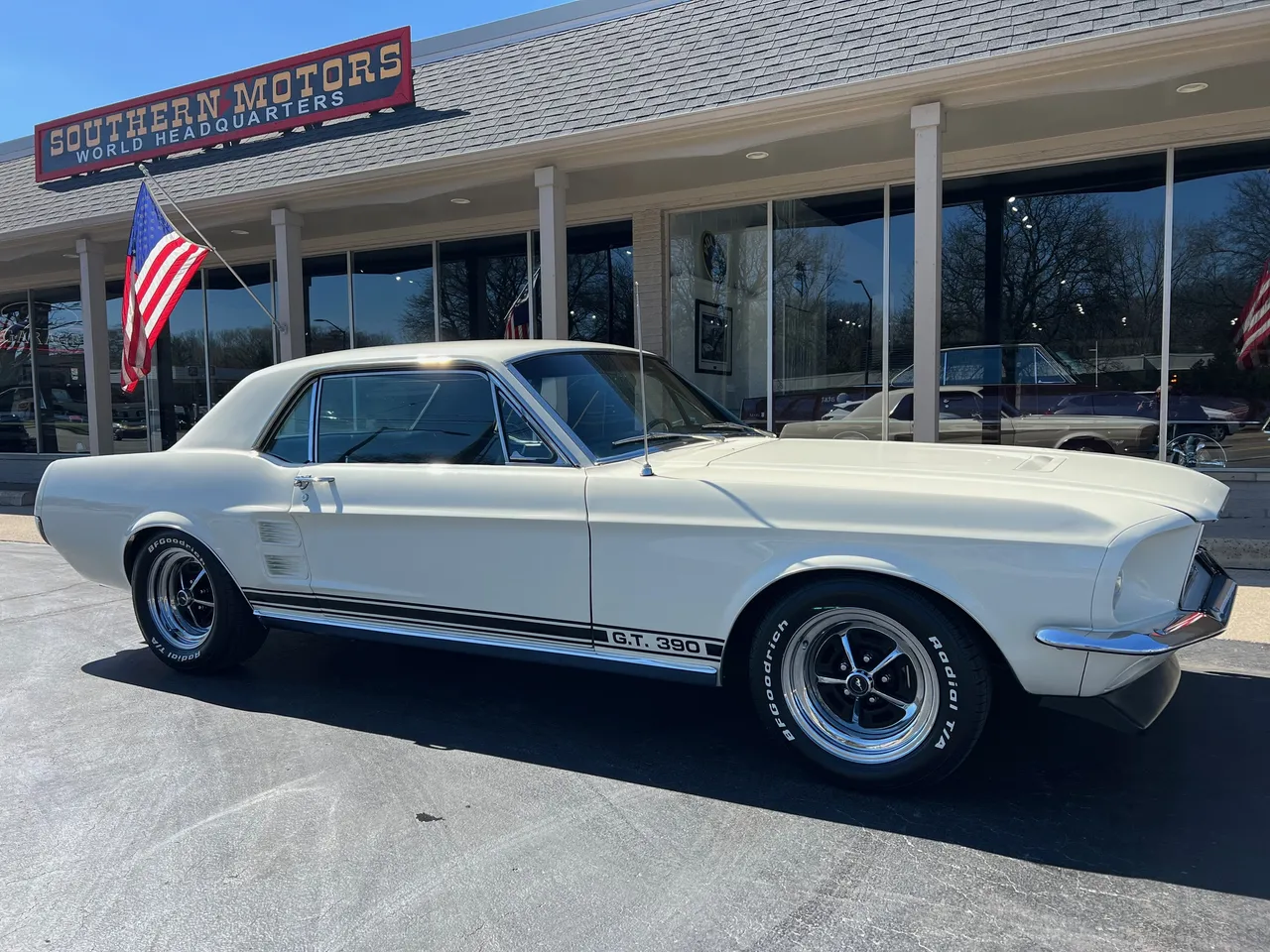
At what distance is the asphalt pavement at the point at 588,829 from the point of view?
2365 mm

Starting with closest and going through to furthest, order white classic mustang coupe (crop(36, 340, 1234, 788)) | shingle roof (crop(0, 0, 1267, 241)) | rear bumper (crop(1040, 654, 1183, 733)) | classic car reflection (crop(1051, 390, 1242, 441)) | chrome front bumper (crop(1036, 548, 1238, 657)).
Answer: chrome front bumper (crop(1036, 548, 1238, 657))
white classic mustang coupe (crop(36, 340, 1234, 788))
rear bumper (crop(1040, 654, 1183, 733))
shingle roof (crop(0, 0, 1267, 241))
classic car reflection (crop(1051, 390, 1242, 441))

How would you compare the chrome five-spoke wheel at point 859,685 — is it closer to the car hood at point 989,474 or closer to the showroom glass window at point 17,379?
the car hood at point 989,474

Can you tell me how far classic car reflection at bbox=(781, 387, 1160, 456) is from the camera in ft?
28.9

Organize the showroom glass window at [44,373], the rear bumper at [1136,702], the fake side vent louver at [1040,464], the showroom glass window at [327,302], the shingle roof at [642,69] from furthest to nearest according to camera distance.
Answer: the showroom glass window at [44,373] < the showroom glass window at [327,302] < the shingle roof at [642,69] < the fake side vent louver at [1040,464] < the rear bumper at [1136,702]

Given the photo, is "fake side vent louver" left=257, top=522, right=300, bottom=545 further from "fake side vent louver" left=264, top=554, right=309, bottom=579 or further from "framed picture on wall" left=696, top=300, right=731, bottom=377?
"framed picture on wall" left=696, top=300, right=731, bottom=377

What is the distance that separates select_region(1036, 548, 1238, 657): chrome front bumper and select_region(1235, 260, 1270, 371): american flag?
6.57 meters

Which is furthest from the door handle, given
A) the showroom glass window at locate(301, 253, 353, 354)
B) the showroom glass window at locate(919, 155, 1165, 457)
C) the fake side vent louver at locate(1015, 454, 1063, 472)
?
the showroom glass window at locate(301, 253, 353, 354)

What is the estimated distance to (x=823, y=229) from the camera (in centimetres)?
1007

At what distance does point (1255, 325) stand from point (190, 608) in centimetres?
915

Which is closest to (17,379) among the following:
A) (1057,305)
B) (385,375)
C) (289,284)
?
(289,284)

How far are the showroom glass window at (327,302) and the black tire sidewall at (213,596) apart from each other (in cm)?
905

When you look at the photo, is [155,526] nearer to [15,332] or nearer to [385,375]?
[385,375]

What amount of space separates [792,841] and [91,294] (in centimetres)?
1243

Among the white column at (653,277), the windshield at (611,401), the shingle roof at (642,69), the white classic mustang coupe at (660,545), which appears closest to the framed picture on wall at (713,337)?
the white column at (653,277)
